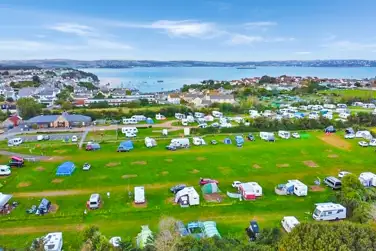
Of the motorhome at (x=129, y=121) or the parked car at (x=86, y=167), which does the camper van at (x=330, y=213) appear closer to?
the parked car at (x=86, y=167)

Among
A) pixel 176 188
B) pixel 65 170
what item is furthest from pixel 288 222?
pixel 65 170

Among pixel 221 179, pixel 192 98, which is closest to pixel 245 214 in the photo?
pixel 221 179

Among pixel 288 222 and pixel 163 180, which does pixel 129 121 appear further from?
pixel 288 222

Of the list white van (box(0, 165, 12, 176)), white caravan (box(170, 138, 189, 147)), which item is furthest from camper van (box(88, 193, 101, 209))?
white caravan (box(170, 138, 189, 147))

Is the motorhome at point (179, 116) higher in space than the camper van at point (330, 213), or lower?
lower

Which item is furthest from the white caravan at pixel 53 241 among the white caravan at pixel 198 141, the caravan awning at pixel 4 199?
the white caravan at pixel 198 141

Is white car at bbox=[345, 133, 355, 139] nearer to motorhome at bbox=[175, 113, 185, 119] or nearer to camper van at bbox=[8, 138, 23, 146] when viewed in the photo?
motorhome at bbox=[175, 113, 185, 119]
